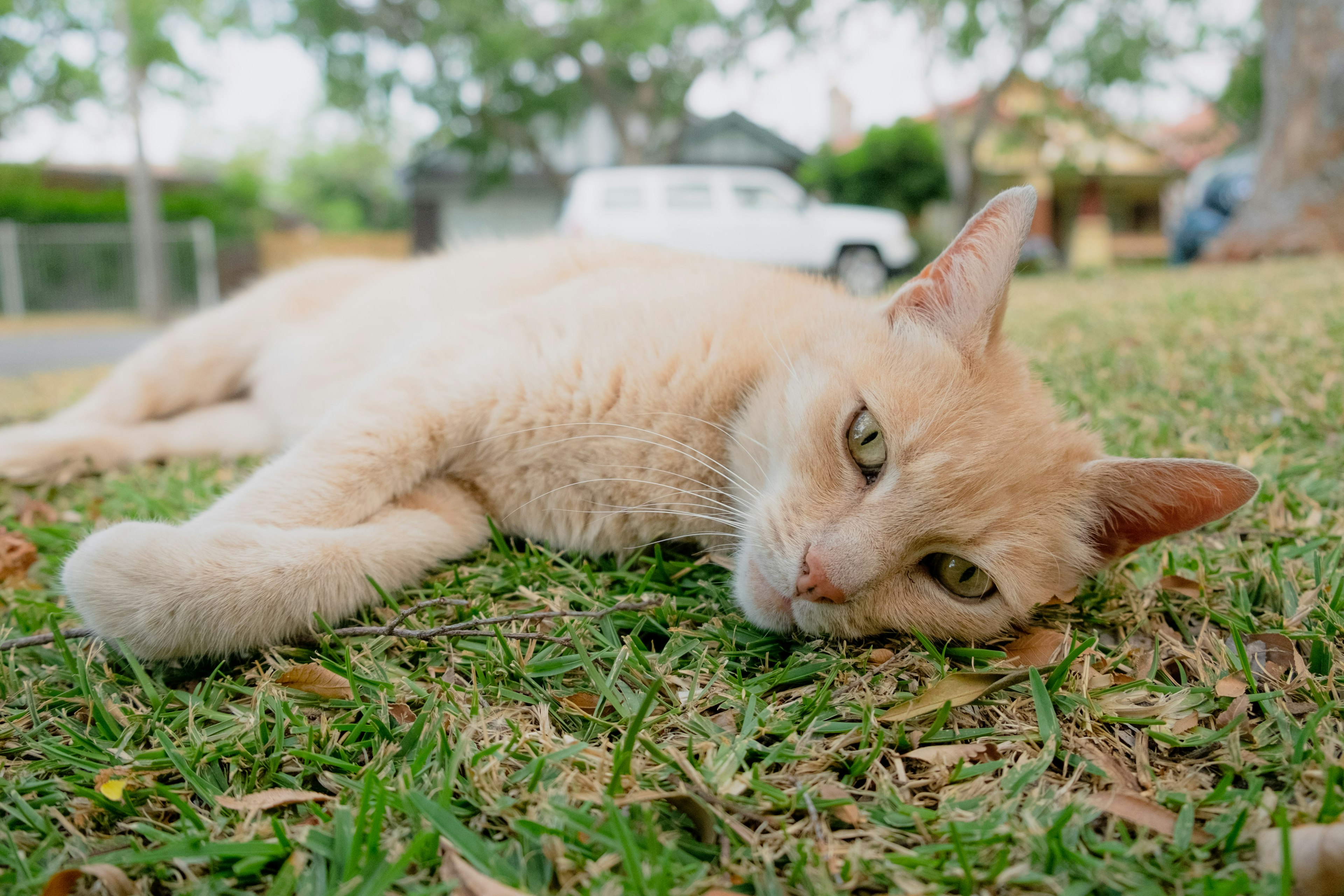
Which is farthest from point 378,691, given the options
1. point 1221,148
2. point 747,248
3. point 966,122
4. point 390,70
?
point 1221,148

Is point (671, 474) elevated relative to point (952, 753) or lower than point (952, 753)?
elevated

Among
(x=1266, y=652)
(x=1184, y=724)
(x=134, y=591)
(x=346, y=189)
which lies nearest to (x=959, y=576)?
(x=1184, y=724)

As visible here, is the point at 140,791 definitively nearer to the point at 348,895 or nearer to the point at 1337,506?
the point at 348,895

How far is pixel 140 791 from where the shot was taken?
47.1 inches

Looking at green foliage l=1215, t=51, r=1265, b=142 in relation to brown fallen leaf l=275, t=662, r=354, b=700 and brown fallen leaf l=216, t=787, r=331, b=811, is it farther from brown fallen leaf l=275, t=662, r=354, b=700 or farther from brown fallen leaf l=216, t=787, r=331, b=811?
brown fallen leaf l=216, t=787, r=331, b=811

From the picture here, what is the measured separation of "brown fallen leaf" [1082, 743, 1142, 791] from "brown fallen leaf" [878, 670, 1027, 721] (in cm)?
16

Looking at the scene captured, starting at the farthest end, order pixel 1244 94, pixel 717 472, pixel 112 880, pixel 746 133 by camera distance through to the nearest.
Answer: pixel 746 133 < pixel 1244 94 < pixel 717 472 < pixel 112 880

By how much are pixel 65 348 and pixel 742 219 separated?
10071 mm

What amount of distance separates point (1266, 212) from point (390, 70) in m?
17.4

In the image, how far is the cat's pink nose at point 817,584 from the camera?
5.16ft

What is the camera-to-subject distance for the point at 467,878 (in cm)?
103

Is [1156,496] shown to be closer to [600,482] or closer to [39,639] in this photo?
[600,482]

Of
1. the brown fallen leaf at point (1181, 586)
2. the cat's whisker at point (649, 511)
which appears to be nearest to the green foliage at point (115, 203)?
the cat's whisker at point (649, 511)

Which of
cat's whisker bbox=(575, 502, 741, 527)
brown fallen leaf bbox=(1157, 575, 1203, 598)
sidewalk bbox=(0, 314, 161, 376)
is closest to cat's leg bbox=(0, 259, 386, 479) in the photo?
cat's whisker bbox=(575, 502, 741, 527)
